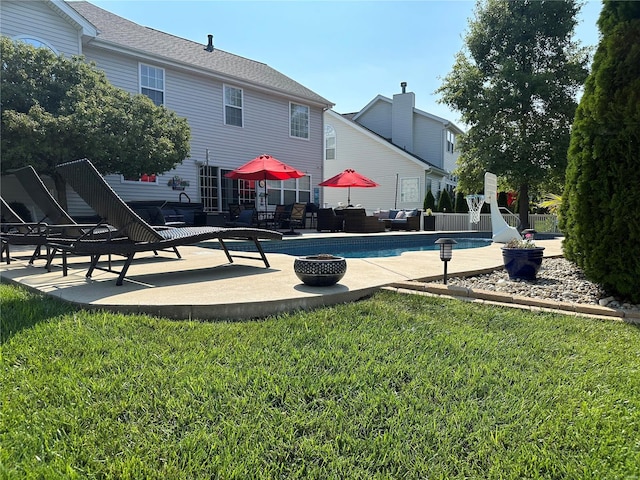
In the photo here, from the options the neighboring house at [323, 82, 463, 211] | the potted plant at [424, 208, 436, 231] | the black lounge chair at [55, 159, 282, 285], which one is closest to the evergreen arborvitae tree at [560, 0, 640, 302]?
the black lounge chair at [55, 159, 282, 285]

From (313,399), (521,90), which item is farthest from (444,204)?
(313,399)

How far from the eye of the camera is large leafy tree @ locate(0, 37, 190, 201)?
27.5 ft

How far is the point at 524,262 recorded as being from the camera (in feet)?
15.2

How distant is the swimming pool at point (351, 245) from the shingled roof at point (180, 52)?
7328mm

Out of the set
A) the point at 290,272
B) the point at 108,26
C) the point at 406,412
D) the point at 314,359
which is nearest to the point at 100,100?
the point at 108,26

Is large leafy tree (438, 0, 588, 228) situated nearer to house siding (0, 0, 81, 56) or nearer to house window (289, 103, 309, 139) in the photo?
house window (289, 103, 309, 139)

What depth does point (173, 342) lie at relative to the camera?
2.60 meters

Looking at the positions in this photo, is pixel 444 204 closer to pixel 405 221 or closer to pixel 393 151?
pixel 405 221

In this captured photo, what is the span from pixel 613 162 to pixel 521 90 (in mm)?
14517

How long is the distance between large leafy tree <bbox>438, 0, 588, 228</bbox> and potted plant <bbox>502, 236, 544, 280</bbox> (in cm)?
1261

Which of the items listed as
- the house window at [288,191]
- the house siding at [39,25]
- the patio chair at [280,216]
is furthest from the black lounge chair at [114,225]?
the house window at [288,191]

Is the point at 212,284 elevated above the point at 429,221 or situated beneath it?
situated beneath

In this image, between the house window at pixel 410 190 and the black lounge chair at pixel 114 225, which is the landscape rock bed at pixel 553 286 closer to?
the black lounge chair at pixel 114 225

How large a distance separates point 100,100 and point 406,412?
10340mm
